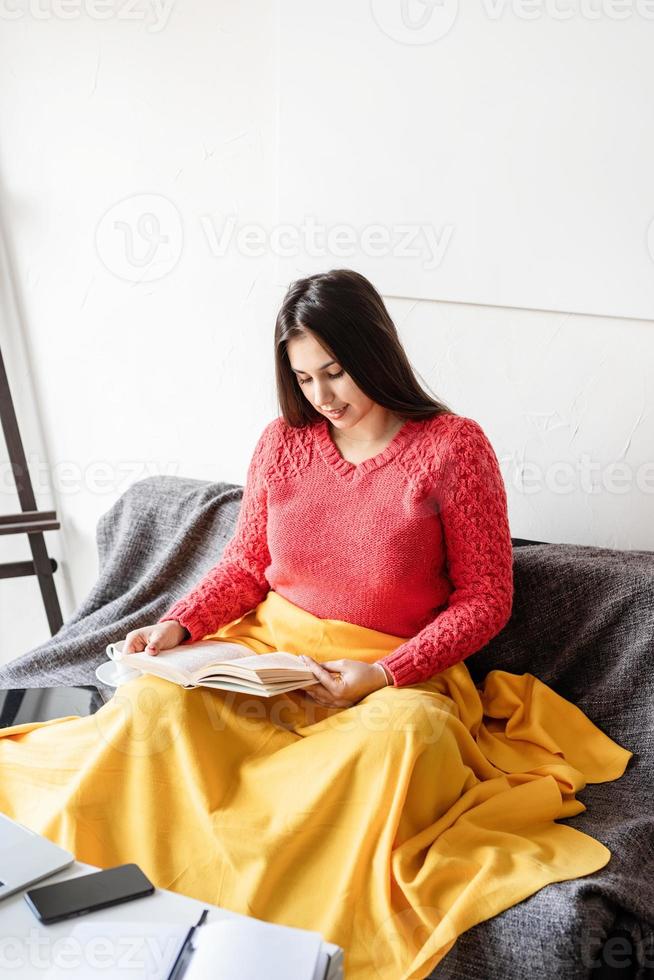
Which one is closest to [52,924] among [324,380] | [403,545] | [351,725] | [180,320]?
[351,725]

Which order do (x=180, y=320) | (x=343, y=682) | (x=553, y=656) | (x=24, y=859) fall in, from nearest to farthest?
(x=24, y=859), (x=343, y=682), (x=553, y=656), (x=180, y=320)

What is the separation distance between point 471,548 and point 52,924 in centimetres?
88

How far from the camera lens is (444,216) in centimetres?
193

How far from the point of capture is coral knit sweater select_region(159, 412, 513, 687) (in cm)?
156

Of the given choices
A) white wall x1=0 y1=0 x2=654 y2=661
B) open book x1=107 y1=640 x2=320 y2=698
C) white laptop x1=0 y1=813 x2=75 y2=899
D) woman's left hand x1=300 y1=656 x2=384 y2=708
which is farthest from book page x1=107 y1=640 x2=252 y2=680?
white wall x1=0 y1=0 x2=654 y2=661

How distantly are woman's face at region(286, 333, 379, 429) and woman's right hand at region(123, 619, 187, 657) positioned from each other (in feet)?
1.46

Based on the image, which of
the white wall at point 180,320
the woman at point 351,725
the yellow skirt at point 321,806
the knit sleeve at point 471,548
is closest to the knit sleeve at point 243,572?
the woman at point 351,725

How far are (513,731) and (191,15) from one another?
1.69 m

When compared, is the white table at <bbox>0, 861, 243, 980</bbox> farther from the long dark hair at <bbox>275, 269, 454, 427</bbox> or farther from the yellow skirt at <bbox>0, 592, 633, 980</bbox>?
the long dark hair at <bbox>275, 269, 454, 427</bbox>

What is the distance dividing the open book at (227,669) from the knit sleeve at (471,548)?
0.56 ft

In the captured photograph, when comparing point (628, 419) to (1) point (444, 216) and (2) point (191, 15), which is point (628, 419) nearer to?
(1) point (444, 216)

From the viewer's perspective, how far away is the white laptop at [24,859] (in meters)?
0.97

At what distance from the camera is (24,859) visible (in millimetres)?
1010

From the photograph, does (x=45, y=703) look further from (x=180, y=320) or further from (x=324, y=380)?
(x=180, y=320)
